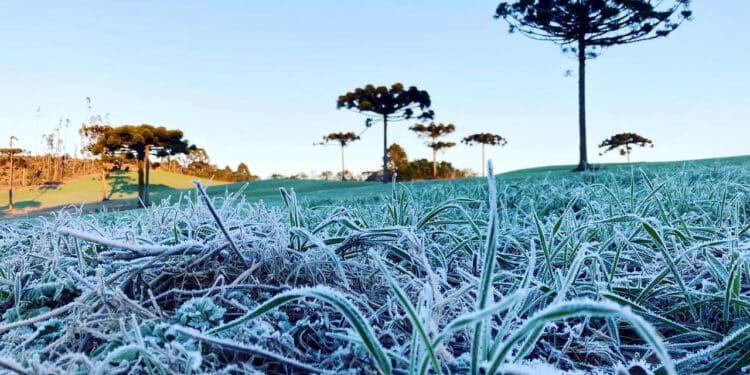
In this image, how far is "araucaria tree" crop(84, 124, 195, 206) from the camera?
79.3 feet

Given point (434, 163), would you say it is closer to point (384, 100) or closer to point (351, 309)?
point (384, 100)

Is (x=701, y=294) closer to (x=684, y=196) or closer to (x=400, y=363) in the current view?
(x=400, y=363)

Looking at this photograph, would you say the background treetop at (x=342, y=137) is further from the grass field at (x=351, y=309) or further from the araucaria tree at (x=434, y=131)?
the grass field at (x=351, y=309)

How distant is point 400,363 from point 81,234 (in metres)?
0.43

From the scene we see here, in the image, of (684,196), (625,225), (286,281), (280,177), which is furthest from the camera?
(280,177)

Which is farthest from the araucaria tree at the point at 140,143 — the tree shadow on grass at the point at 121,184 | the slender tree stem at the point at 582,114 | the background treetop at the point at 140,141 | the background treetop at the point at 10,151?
the slender tree stem at the point at 582,114

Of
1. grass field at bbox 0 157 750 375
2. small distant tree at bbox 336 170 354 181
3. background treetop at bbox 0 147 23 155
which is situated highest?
background treetop at bbox 0 147 23 155

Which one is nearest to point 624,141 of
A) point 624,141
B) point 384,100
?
point 624,141

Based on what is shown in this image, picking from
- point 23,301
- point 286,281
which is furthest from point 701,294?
point 23,301

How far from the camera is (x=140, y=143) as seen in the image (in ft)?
80.4

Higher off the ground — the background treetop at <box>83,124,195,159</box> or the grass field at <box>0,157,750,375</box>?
the background treetop at <box>83,124,195,159</box>

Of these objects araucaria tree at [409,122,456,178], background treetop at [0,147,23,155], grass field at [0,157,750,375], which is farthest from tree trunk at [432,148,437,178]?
grass field at [0,157,750,375]

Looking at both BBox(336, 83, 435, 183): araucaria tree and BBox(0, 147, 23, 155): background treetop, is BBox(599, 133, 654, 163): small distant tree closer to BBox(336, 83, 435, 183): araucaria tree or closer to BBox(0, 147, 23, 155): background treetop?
BBox(336, 83, 435, 183): araucaria tree

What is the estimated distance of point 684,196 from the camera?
1966 mm
